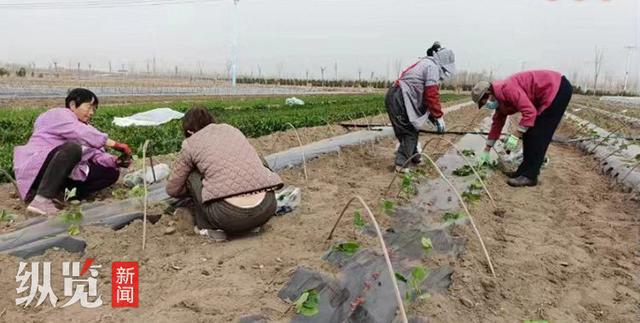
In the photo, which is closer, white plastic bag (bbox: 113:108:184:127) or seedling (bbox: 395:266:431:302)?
seedling (bbox: 395:266:431:302)

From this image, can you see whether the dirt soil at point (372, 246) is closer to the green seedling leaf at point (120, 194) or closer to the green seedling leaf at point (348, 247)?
the green seedling leaf at point (348, 247)

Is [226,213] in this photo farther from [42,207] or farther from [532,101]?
[532,101]

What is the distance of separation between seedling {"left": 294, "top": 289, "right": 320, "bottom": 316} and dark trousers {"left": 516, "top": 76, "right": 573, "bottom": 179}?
3824 mm

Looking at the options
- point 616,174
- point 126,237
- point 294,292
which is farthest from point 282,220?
point 616,174

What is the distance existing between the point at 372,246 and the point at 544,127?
3032mm

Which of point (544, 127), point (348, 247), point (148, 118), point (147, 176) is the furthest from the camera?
point (148, 118)

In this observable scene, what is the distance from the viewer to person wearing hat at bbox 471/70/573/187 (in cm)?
502

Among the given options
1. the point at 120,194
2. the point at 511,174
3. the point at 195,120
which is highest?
the point at 195,120

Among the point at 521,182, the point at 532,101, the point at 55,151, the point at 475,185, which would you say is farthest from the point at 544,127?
the point at 55,151

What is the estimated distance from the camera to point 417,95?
18.4 ft

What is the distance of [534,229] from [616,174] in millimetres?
2810

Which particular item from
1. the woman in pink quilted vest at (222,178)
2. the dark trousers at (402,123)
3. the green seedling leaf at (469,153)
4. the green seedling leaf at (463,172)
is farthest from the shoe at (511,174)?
the woman in pink quilted vest at (222,178)

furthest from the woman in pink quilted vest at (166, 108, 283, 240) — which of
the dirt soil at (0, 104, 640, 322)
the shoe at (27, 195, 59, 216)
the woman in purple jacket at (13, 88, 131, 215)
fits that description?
the shoe at (27, 195, 59, 216)

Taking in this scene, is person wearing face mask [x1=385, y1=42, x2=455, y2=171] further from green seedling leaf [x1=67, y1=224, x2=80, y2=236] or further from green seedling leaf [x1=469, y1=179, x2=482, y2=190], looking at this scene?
green seedling leaf [x1=67, y1=224, x2=80, y2=236]
